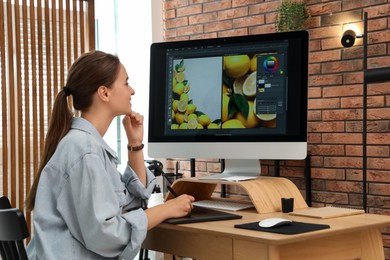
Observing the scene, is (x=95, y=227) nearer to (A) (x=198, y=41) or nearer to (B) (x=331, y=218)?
(B) (x=331, y=218)

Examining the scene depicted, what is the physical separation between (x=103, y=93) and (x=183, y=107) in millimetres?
604

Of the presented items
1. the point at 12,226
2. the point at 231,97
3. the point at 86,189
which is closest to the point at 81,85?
the point at 86,189

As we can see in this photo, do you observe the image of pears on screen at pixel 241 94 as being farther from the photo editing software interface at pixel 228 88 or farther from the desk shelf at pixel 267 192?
the desk shelf at pixel 267 192

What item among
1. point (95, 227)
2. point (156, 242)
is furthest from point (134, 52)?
point (95, 227)

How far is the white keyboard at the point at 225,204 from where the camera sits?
8.21ft

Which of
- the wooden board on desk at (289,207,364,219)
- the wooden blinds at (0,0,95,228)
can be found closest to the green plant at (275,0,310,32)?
the wooden blinds at (0,0,95,228)

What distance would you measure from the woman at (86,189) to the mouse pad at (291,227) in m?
0.28

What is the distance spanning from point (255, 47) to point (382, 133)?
1.53 metres

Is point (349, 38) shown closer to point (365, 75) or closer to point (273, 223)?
point (365, 75)

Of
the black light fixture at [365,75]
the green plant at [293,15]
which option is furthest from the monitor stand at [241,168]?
the green plant at [293,15]

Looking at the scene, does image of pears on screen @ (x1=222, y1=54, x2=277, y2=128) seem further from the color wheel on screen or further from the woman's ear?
the woman's ear

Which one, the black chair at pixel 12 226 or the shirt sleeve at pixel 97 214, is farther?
the shirt sleeve at pixel 97 214

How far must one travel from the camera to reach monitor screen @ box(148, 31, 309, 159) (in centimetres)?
253

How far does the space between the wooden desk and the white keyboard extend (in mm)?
74
